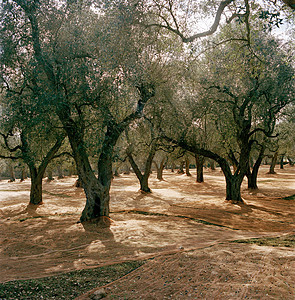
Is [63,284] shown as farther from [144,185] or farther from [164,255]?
[144,185]

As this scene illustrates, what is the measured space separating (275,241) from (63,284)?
17.1 ft

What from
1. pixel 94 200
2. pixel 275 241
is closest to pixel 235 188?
pixel 275 241

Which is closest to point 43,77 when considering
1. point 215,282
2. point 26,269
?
point 26,269

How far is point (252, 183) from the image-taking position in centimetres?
2320

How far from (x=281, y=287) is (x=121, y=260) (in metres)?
2.97

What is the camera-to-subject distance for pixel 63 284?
14.6ft

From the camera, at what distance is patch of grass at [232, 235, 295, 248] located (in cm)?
640

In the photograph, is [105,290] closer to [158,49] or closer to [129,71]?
[129,71]

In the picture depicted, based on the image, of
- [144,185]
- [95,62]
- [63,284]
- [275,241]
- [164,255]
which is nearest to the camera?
[63,284]

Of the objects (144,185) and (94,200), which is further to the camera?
(144,185)

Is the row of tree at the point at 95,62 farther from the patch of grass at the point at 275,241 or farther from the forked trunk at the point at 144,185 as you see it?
the forked trunk at the point at 144,185

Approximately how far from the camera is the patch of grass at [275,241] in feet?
21.0

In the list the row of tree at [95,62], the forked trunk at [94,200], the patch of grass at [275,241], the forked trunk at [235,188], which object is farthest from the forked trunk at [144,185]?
the patch of grass at [275,241]

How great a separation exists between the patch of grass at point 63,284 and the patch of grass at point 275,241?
3225 millimetres
